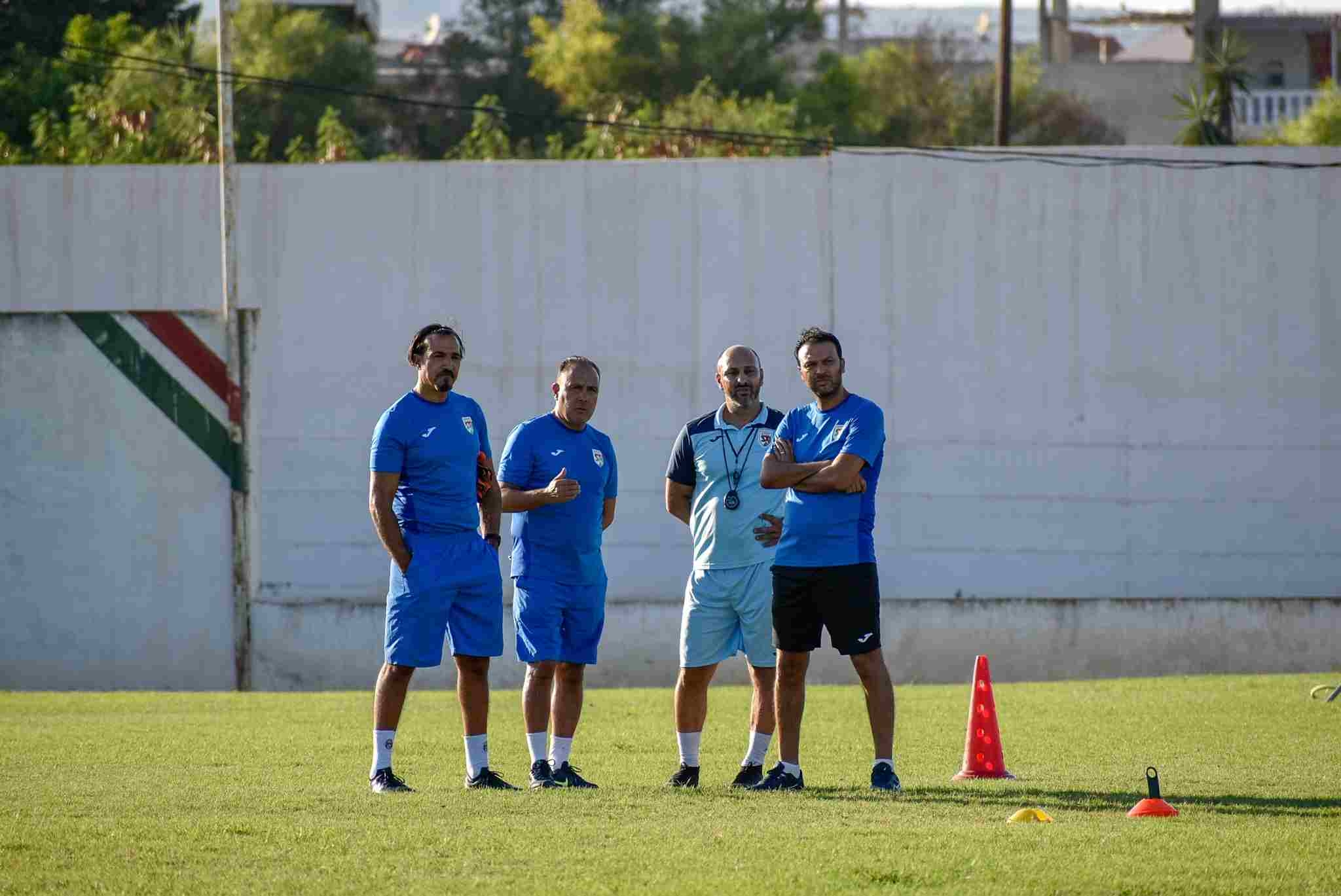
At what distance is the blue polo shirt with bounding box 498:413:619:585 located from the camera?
894 centimetres

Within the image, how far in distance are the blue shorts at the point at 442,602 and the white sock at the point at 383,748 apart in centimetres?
34

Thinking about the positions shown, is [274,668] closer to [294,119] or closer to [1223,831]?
[1223,831]

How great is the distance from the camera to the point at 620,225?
20953mm

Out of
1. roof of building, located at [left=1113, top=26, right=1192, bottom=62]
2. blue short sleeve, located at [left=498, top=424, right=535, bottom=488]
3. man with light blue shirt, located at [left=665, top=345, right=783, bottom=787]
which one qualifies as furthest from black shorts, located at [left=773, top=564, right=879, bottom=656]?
roof of building, located at [left=1113, top=26, right=1192, bottom=62]

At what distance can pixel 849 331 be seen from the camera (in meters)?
20.8

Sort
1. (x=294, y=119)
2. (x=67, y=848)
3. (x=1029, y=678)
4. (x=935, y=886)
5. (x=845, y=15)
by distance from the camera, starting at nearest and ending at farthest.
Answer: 1. (x=935, y=886)
2. (x=67, y=848)
3. (x=1029, y=678)
4. (x=294, y=119)
5. (x=845, y=15)


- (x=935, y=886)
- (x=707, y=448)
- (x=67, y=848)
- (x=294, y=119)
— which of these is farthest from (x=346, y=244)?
(x=294, y=119)

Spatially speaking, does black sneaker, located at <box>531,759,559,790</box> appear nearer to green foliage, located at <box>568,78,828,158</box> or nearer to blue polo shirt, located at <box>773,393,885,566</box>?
blue polo shirt, located at <box>773,393,885,566</box>

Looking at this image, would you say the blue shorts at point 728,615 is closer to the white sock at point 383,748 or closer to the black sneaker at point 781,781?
the black sneaker at point 781,781

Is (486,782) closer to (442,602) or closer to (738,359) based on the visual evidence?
(442,602)

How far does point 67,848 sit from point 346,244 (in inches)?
585

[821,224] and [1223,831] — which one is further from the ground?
[821,224]

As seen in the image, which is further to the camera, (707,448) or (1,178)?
(1,178)

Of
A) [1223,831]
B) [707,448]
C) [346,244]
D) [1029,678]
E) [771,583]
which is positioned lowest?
[1029,678]
